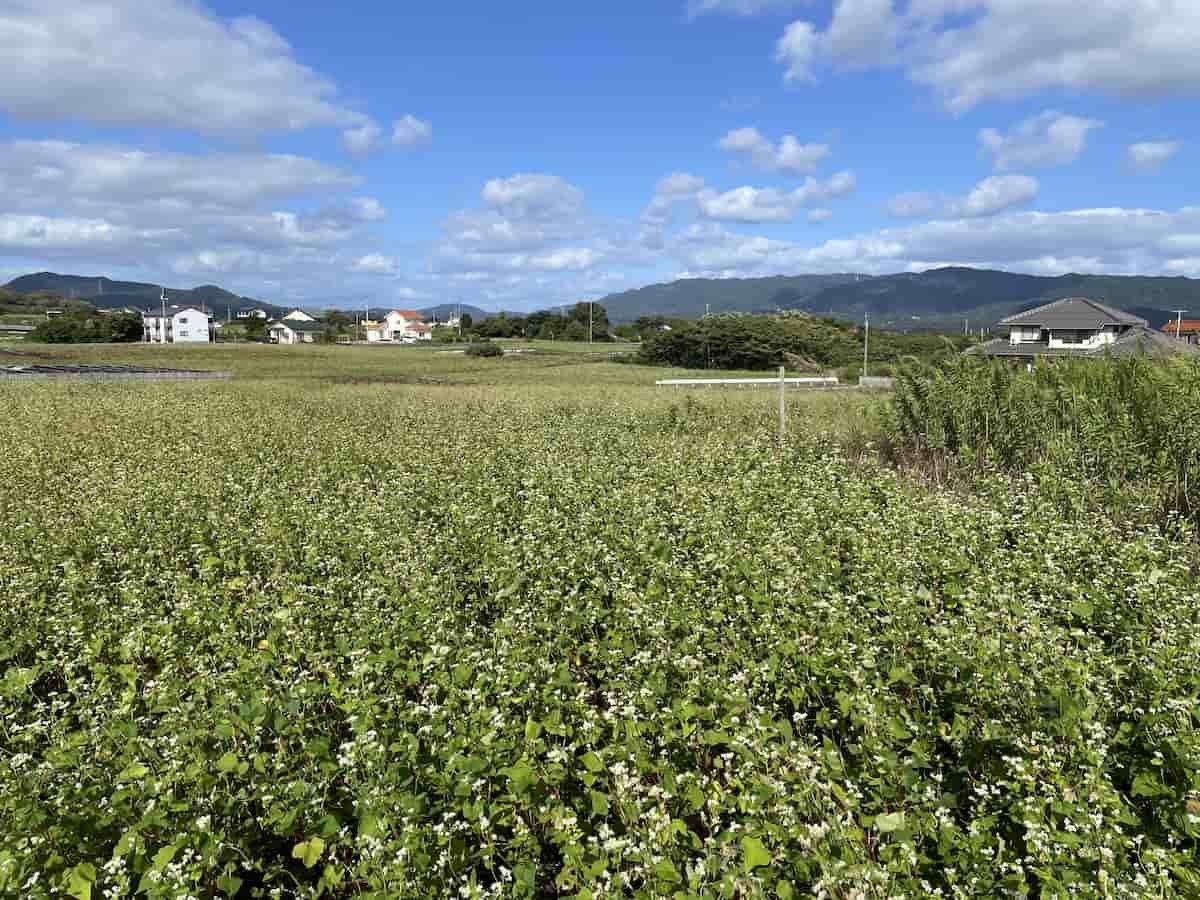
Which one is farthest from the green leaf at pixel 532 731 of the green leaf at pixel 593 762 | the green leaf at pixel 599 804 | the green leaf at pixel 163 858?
the green leaf at pixel 163 858

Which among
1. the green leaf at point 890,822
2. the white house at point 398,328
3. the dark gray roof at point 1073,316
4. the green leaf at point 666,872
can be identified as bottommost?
the green leaf at point 890,822

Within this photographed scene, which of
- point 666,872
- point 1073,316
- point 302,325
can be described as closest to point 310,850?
point 666,872

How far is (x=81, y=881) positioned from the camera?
3139 millimetres

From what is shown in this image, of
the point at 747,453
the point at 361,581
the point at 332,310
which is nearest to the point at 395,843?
the point at 361,581

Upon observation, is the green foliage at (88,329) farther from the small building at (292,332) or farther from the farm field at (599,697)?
the farm field at (599,697)

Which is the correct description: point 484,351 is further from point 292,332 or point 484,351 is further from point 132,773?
point 292,332

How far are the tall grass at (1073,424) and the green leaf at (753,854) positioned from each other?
7186 millimetres

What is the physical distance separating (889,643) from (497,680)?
9.69ft

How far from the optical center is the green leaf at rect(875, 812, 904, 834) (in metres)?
3.30

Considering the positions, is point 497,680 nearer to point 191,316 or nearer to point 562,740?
point 562,740

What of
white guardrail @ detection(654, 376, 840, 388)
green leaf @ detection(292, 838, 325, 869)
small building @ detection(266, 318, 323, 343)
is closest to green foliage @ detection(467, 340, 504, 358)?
white guardrail @ detection(654, 376, 840, 388)

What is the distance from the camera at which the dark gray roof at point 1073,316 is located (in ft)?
205

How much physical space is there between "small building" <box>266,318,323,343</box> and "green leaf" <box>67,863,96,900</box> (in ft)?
448

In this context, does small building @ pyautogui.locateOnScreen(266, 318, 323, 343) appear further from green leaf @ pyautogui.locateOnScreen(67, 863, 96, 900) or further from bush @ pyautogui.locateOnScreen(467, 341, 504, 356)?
green leaf @ pyautogui.locateOnScreen(67, 863, 96, 900)
